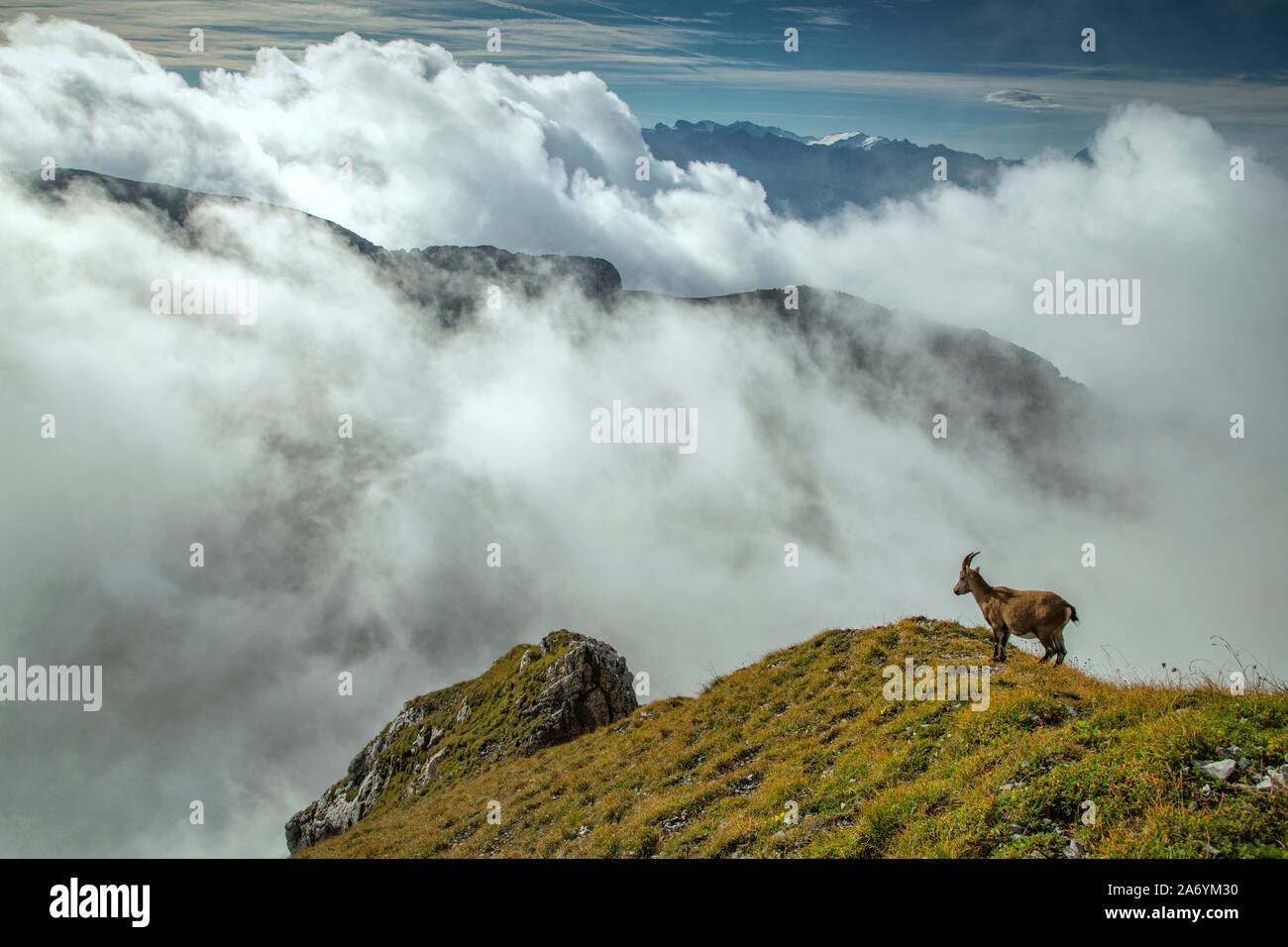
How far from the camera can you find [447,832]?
24.2m

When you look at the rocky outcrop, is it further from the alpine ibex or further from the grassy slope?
the alpine ibex

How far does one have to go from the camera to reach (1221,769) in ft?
29.5

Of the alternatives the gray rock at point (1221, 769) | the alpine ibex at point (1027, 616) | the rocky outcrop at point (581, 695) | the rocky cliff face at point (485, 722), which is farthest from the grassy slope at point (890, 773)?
the rocky cliff face at point (485, 722)

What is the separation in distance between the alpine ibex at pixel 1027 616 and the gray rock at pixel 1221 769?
273 inches

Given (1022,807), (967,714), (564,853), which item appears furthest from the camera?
(564,853)

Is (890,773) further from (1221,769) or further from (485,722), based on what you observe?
(485,722)

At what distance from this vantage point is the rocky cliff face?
37.5 meters

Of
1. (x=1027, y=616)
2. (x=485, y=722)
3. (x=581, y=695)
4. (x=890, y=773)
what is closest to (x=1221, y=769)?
(x=890, y=773)
